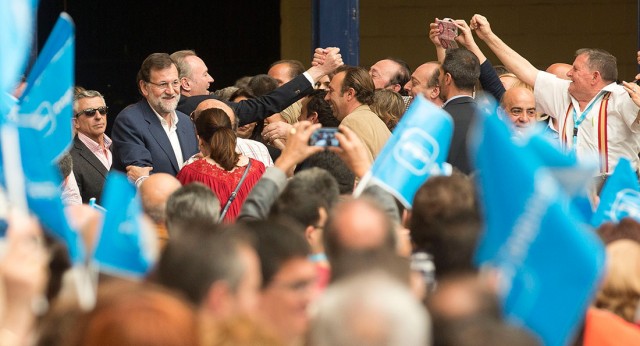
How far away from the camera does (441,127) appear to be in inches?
190

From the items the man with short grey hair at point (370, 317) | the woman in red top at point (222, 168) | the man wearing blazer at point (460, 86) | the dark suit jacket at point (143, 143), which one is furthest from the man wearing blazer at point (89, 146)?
the man with short grey hair at point (370, 317)

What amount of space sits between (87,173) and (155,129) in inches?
18.0

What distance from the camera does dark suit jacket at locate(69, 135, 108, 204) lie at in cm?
709

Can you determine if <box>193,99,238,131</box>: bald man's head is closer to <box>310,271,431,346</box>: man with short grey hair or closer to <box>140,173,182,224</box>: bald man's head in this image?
<box>140,173,182,224</box>: bald man's head

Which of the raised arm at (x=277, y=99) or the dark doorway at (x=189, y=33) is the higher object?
the raised arm at (x=277, y=99)

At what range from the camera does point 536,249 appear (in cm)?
307

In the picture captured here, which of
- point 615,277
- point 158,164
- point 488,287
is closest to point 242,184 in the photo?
point 158,164

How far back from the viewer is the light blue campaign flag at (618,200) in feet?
15.5

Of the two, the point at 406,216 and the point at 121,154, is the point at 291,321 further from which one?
the point at 121,154

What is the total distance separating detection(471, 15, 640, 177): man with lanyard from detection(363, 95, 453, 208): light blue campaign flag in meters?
2.62

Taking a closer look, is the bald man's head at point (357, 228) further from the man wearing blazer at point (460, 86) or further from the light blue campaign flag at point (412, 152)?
the man wearing blazer at point (460, 86)

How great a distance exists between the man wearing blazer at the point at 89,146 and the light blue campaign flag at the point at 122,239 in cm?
335

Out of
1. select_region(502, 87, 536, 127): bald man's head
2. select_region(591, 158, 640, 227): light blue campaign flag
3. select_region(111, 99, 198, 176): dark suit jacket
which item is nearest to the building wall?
select_region(502, 87, 536, 127): bald man's head

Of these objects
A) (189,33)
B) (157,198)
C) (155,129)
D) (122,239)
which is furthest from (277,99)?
(189,33)
